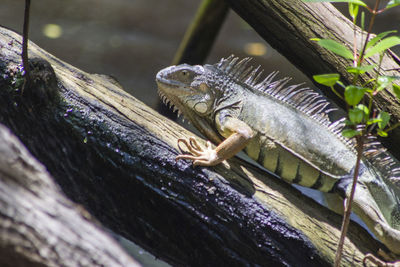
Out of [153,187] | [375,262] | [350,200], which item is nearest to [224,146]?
[153,187]

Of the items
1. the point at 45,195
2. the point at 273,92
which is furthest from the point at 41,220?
the point at 273,92

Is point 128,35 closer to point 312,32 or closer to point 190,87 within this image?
point 190,87

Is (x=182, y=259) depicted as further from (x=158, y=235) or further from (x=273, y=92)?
(x=273, y=92)

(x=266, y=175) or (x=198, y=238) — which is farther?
(x=266, y=175)

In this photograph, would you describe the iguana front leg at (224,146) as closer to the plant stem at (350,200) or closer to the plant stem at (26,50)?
the plant stem at (350,200)

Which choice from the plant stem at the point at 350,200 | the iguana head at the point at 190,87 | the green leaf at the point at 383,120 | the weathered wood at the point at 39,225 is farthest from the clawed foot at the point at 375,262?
the weathered wood at the point at 39,225
